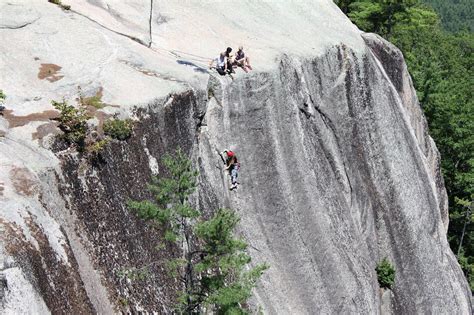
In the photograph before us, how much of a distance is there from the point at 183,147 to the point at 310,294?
298 inches

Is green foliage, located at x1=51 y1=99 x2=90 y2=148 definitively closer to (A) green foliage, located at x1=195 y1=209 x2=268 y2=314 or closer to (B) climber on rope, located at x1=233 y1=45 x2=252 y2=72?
(A) green foliage, located at x1=195 y1=209 x2=268 y2=314

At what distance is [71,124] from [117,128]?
4.49 feet

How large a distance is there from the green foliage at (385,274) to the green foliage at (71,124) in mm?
16218

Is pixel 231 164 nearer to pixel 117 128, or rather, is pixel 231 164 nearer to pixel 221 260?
pixel 117 128

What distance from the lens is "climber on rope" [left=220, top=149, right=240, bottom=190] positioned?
23000 millimetres

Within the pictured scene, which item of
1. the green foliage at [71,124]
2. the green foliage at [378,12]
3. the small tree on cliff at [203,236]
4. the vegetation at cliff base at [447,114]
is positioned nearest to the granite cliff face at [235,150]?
the green foliage at [71,124]

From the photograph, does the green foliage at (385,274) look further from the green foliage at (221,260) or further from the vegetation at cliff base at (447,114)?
the vegetation at cliff base at (447,114)

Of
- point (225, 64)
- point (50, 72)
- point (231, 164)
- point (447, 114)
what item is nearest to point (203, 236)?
point (231, 164)

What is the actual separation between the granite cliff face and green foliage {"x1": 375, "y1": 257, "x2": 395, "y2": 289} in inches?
20.9

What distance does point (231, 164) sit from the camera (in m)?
23.0

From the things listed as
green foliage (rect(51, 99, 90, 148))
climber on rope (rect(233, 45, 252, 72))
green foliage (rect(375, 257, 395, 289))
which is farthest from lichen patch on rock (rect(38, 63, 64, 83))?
green foliage (rect(375, 257, 395, 289))

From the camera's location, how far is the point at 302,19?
32.7m

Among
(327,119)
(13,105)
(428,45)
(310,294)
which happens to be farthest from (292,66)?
(428,45)

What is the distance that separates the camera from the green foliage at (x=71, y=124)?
17375mm
